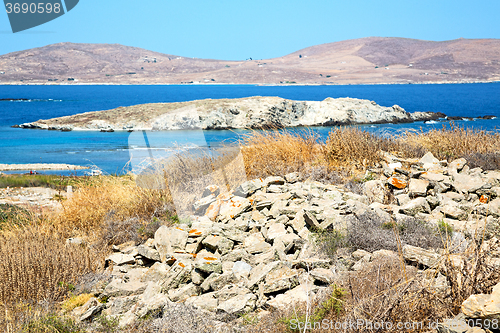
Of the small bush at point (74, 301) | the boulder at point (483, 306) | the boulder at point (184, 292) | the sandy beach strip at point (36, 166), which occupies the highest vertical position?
the boulder at point (483, 306)

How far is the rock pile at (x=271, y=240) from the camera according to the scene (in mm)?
3445

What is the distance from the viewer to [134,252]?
5.37 m

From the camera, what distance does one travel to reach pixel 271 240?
15.5 ft

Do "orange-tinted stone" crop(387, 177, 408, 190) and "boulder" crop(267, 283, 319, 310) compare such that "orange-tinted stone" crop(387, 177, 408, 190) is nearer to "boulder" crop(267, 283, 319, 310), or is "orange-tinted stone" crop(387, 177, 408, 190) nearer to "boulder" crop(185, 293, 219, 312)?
"boulder" crop(267, 283, 319, 310)

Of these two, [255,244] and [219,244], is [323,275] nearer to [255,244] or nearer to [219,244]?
[255,244]

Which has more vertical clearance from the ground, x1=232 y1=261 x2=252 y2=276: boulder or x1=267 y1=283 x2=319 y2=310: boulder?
x1=267 y1=283 x2=319 y2=310: boulder

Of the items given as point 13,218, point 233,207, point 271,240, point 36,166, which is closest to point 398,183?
point 271,240

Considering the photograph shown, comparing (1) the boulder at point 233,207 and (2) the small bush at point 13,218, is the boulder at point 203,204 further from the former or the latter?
(2) the small bush at point 13,218

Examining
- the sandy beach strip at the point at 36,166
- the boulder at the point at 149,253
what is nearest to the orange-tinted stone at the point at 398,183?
the boulder at the point at 149,253

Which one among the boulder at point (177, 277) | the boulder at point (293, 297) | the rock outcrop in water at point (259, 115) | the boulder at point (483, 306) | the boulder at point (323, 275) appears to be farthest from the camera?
the rock outcrop in water at point (259, 115)

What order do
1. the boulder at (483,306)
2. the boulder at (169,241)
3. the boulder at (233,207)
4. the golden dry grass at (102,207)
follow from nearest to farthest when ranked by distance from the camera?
the boulder at (483,306) < the boulder at (169,241) < the boulder at (233,207) < the golden dry grass at (102,207)

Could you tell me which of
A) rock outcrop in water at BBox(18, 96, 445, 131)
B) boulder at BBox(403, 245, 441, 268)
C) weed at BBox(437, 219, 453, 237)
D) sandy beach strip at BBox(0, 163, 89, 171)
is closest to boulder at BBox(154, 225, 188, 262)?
boulder at BBox(403, 245, 441, 268)

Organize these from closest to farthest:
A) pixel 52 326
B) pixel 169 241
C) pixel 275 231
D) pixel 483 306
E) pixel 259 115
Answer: pixel 483 306
pixel 52 326
pixel 275 231
pixel 169 241
pixel 259 115

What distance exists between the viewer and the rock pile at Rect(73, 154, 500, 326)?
345 centimetres
